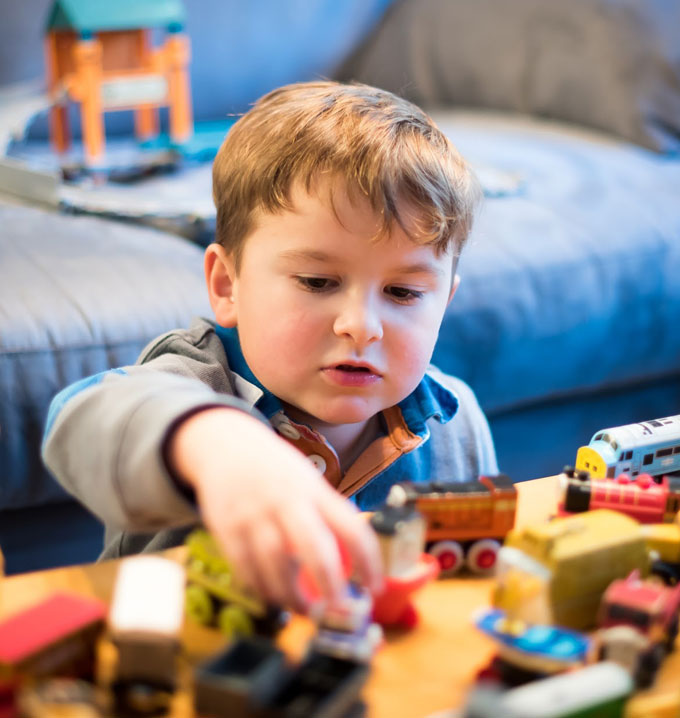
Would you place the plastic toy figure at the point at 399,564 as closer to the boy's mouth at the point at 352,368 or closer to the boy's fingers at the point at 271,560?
the boy's fingers at the point at 271,560

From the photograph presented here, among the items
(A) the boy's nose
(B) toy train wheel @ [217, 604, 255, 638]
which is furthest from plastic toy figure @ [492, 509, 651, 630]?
(A) the boy's nose

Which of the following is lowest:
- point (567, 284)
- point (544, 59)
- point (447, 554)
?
point (567, 284)

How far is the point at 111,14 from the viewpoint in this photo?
150 cm

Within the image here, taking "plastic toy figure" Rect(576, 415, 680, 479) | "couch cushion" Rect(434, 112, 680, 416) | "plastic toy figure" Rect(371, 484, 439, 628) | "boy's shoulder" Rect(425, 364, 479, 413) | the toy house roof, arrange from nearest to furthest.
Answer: "plastic toy figure" Rect(371, 484, 439, 628), "plastic toy figure" Rect(576, 415, 680, 479), "boy's shoulder" Rect(425, 364, 479, 413), "couch cushion" Rect(434, 112, 680, 416), the toy house roof

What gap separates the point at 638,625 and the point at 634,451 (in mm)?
222

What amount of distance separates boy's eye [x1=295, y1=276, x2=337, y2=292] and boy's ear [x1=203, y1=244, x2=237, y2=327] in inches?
4.0

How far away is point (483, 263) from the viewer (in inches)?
48.7

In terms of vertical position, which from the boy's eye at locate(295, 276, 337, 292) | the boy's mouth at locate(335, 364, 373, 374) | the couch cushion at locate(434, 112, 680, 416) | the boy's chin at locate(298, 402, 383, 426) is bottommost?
the couch cushion at locate(434, 112, 680, 416)

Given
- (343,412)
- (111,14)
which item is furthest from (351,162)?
(111,14)

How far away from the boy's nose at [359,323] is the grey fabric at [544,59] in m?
1.08

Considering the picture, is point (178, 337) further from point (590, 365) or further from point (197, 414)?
point (590, 365)

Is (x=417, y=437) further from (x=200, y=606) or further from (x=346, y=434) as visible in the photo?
(x=200, y=606)

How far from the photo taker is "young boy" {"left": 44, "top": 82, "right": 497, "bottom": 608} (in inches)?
26.3

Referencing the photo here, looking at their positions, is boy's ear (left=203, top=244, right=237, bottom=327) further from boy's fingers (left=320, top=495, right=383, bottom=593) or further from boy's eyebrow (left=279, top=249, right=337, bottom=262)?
boy's fingers (left=320, top=495, right=383, bottom=593)
